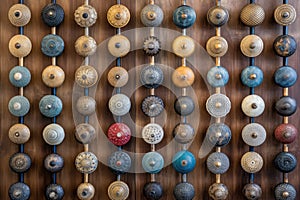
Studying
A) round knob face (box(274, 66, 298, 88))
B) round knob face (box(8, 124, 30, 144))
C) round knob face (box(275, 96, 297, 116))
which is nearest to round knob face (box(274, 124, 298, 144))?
round knob face (box(275, 96, 297, 116))

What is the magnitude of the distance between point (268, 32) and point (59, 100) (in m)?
1.30

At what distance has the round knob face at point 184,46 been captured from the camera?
87.7 inches

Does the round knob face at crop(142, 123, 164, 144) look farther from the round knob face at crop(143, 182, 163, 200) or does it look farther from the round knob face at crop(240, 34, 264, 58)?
the round knob face at crop(240, 34, 264, 58)

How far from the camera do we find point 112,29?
2.32 meters

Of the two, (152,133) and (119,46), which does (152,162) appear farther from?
(119,46)

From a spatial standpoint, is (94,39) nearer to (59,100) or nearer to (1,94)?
(59,100)

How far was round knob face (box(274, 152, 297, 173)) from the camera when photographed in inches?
87.1

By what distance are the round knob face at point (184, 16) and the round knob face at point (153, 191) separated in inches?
36.6

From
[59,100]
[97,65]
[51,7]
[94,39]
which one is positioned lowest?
[59,100]


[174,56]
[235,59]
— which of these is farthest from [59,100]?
[235,59]

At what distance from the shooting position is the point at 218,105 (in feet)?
7.37

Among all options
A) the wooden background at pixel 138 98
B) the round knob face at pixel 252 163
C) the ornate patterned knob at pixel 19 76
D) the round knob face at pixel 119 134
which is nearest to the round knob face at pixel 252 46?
the wooden background at pixel 138 98

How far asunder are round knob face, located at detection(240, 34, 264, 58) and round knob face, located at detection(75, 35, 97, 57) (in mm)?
867

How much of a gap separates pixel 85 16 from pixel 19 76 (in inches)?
20.2
